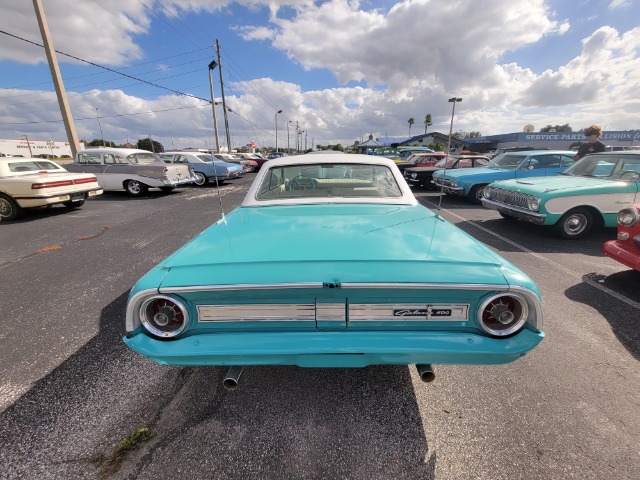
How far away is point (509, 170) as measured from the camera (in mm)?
8992

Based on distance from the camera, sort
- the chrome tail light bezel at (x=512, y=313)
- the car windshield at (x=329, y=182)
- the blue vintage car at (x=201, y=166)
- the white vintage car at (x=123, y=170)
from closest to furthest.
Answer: the chrome tail light bezel at (x=512, y=313), the car windshield at (x=329, y=182), the white vintage car at (x=123, y=170), the blue vintage car at (x=201, y=166)

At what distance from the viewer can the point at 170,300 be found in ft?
5.15

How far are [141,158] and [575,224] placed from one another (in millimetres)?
13269

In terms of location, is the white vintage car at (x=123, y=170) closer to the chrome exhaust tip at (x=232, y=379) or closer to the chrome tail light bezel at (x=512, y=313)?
the chrome exhaust tip at (x=232, y=379)

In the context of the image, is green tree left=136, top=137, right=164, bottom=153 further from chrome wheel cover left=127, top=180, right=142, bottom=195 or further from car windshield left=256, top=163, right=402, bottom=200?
car windshield left=256, top=163, right=402, bottom=200

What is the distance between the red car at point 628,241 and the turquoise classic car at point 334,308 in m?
3.05

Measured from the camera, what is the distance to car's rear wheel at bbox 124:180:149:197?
36.7ft

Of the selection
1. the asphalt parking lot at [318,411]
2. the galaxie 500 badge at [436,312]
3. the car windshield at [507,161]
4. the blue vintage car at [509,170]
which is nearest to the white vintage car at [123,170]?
the asphalt parking lot at [318,411]

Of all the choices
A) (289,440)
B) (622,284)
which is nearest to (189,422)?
(289,440)

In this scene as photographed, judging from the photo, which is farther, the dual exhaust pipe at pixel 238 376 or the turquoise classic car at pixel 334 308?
the dual exhaust pipe at pixel 238 376

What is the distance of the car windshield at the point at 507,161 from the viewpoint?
30.0ft

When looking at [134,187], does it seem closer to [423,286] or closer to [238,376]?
[238,376]

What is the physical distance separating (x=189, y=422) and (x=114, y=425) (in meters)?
0.45

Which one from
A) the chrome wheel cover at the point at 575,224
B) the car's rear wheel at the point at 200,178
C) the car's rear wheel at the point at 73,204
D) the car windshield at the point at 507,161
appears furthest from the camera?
the car's rear wheel at the point at 200,178
